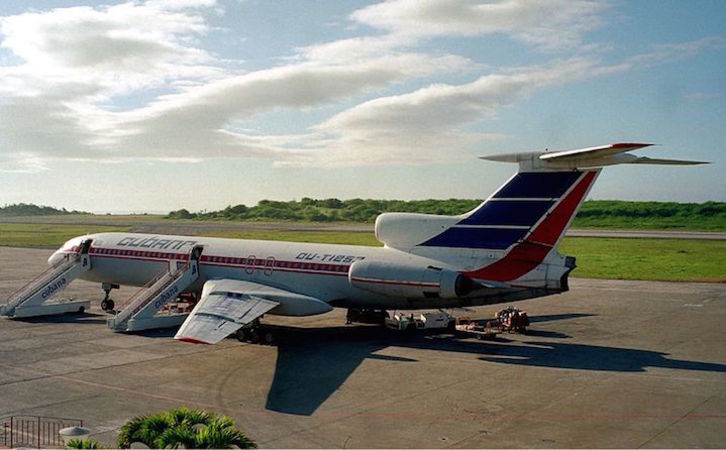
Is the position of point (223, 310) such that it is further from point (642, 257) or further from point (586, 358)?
point (642, 257)

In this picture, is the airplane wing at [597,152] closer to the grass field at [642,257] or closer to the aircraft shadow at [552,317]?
the aircraft shadow at [552,317]

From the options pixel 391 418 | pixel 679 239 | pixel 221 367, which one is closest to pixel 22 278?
pixel 221 367

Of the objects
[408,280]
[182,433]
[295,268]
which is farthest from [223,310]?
[182,433]

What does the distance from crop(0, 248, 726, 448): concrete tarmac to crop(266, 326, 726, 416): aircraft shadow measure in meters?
0.07

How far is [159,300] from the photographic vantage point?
31.6 meters

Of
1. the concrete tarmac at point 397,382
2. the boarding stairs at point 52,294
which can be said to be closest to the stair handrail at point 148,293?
the concrete tarmac at point 397,382

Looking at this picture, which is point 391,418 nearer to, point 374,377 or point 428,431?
point 428,431

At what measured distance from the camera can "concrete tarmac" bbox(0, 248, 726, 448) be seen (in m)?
16.8

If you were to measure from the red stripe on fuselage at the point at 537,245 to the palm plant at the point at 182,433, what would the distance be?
55.7 feet

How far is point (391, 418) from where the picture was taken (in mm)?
17703

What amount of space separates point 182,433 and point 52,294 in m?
28.0

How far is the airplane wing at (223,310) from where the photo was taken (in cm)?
2256

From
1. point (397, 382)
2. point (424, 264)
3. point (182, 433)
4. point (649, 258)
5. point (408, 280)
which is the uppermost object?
point (424, 264)

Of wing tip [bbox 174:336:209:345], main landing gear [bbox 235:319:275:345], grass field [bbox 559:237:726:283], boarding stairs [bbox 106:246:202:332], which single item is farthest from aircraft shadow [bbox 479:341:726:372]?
grass field [bbox 559:237:726:283]
